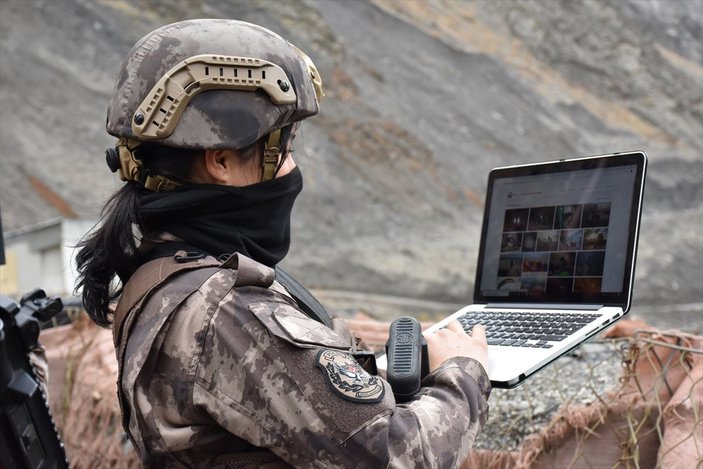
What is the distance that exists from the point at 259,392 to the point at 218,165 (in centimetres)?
47

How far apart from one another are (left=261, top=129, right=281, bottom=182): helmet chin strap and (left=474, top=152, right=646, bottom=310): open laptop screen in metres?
0.76

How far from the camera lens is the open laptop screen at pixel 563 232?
7.16ft

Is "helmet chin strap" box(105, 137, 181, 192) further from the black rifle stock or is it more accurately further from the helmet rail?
the black rifle stock

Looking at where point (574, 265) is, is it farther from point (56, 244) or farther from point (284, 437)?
point (56, 244)

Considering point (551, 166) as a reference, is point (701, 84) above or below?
above

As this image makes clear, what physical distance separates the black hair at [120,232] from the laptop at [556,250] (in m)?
0.66

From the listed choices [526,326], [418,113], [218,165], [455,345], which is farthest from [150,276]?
[418,113]

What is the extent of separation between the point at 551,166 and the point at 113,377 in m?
2.15

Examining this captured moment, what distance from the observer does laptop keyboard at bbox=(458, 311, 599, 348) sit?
197cm

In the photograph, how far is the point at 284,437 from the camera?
158 centimetres

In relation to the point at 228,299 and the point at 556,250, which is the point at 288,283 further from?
the point at 556,250

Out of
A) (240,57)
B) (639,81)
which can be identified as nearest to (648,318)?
(639,81)

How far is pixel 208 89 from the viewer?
1766 mm

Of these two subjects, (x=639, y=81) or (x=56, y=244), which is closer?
(x=56, y=244)
